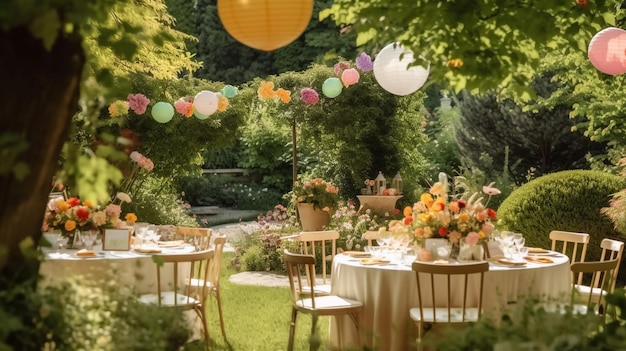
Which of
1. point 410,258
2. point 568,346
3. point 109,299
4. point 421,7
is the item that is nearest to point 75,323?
point 109,299

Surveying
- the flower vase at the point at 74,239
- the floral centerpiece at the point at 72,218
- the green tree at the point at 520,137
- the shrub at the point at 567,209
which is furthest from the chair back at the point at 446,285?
the green tree at the point at 520,137

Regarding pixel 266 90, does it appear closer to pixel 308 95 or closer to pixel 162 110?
pixel 308 95

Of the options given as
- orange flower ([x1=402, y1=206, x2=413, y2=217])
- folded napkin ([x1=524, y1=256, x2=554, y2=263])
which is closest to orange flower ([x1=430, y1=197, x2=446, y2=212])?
orange flower ([x1=402, y1=206, x2=413, y2=217])

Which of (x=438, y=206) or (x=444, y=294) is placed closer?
(x=444, y=294)

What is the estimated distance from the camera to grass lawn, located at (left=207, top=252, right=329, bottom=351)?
595 centimetres

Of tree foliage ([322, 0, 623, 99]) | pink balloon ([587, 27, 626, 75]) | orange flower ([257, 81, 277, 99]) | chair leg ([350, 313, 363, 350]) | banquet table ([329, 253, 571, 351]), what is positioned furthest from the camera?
orange flower ([257, 81, 277, 99])

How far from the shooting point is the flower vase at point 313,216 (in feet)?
35.4

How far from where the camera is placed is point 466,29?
3.56m

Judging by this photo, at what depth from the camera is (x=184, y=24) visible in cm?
2450

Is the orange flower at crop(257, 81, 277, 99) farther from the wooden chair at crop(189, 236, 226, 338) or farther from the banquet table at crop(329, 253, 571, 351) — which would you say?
the banquet table at crop(329, 253, 571, 351)

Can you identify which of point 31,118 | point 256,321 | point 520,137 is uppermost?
point 31,118

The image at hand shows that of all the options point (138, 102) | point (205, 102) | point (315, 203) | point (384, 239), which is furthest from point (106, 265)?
point (315, 203)

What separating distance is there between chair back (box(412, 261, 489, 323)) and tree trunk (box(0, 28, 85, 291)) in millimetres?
2826

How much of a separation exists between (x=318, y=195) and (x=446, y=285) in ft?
19.8
